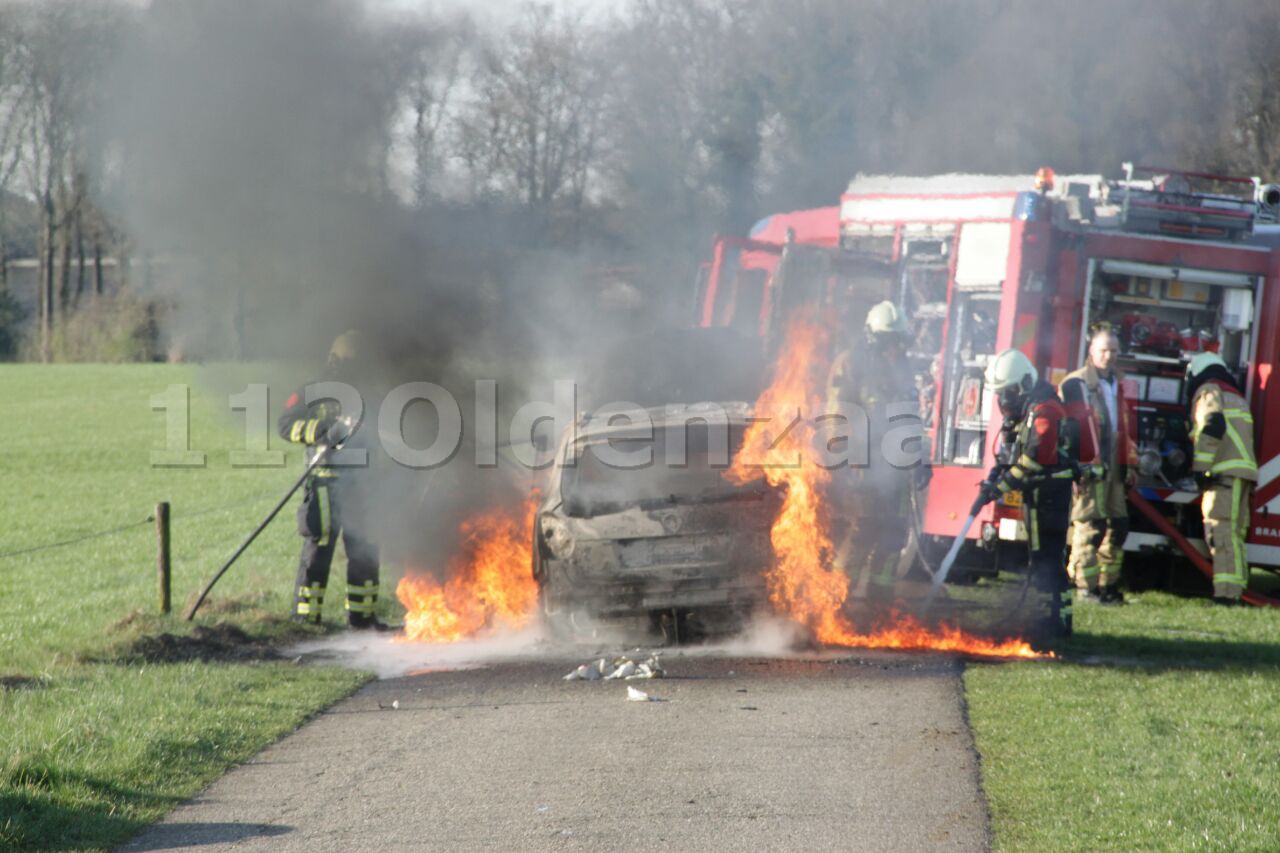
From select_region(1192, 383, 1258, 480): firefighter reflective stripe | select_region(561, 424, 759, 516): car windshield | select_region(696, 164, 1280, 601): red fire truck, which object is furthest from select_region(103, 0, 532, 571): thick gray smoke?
select_region(1192, 383, 1258, 480): firefighter reflective stripe

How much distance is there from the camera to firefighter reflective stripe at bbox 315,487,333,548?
948 cm

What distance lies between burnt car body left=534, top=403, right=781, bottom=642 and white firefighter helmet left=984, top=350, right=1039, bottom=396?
1704 mm

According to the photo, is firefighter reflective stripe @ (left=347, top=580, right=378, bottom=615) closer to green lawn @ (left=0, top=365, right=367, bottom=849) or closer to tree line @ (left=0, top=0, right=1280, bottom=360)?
green lawn @ (left=0, top=365, right=367, bottom=849)

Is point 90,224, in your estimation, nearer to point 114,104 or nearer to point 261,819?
point 114,104

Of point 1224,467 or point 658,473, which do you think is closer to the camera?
point 658,473

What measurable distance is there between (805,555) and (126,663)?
391 centimetres

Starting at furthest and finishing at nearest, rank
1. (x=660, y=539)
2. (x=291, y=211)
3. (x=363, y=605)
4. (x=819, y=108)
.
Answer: (x=819, y=108)
(x=291, y=211)
(x=363, y=605)
(x=660, y=539)

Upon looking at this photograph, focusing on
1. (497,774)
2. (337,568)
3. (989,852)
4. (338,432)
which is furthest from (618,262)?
(989,852)

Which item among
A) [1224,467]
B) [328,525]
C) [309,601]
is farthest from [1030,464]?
[309,601]

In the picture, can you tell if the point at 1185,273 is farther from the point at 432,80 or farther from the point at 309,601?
the point at 309,601

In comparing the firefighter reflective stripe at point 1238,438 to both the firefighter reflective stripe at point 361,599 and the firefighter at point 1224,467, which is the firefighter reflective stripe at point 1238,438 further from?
the firefighter reflective stripe at point 361,599

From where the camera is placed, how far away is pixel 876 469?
28.2 feet

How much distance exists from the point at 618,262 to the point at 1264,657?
828cm

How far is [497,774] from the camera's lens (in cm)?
568
